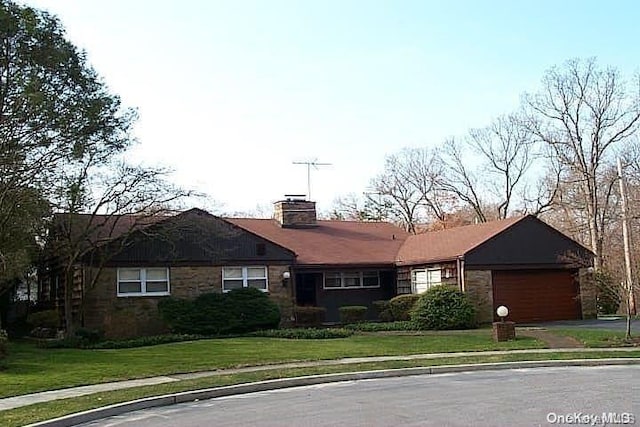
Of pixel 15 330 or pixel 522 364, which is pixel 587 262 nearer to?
pixel 522 364

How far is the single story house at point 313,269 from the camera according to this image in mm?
26938

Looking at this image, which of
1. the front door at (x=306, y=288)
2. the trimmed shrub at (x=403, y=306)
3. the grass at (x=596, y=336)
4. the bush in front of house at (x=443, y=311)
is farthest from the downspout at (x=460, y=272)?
the front door at (x=306, y=288)

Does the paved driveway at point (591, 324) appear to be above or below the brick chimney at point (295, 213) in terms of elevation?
below

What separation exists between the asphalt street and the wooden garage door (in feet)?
47.4

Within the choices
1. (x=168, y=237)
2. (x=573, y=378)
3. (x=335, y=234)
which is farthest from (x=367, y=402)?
(x=335, y=234)

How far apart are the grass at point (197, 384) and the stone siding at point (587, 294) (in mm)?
12733

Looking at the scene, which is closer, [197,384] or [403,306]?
[197,384]

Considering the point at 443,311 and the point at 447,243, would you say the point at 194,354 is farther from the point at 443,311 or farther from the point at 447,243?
the point at 447,243

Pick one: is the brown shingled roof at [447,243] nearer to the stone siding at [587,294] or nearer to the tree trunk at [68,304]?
the stone siding at [587,294]

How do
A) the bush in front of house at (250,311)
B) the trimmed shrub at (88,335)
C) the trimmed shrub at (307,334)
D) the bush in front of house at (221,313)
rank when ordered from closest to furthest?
the trimmed shrub at (307,334) → the trimmed shrub at (88,335) → the bush in front of house at (221,313) → the bush in front of house at (250,311)

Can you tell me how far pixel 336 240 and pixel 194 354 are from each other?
54.2 ft

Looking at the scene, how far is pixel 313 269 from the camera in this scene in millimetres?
31812

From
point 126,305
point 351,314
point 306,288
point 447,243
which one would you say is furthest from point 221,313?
point 447,243

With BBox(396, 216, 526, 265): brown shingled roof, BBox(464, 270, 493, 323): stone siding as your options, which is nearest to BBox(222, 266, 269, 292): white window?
BBox(396, 216, 526, 265): brown shingled roof
